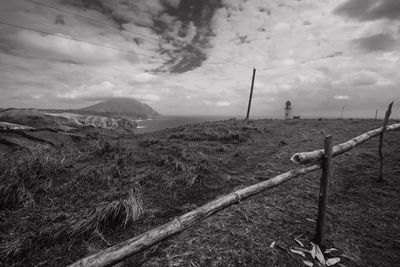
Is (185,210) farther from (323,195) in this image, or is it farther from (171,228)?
(323,195)

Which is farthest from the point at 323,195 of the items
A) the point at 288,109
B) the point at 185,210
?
the point at 288,109

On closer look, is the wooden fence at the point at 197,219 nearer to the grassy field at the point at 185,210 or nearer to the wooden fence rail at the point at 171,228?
the wooden fence rail at the point at 171,228

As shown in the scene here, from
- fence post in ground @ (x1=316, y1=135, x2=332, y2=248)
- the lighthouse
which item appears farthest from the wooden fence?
the lighthouse

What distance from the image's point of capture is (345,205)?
13.6ft

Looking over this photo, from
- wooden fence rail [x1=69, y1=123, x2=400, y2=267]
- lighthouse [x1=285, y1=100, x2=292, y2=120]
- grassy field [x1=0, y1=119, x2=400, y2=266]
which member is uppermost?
lighthouse [x1=285, y1=100, x2=292, y2=120]

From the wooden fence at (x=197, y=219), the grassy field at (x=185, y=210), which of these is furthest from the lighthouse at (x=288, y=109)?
the wooden fence at (x=197, y=219)

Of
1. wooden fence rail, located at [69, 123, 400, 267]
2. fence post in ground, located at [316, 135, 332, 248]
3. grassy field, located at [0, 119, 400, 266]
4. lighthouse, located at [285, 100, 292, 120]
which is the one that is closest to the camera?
wooden fence rail, located at [69, 123, 400, 267]

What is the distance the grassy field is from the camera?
2.69 metres

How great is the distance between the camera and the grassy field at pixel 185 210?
2.69 meters

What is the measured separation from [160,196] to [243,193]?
2719mm

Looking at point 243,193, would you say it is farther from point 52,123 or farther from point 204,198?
point 52,123

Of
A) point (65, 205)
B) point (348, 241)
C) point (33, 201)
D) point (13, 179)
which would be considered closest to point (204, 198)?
point (348, 241)

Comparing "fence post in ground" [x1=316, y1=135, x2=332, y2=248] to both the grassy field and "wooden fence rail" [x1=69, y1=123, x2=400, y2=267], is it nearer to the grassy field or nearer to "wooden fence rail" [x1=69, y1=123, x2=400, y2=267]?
"wooden fence rail" [x1=69, y1=123, x2=400, y2=267]

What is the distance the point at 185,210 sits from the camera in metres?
4.03
